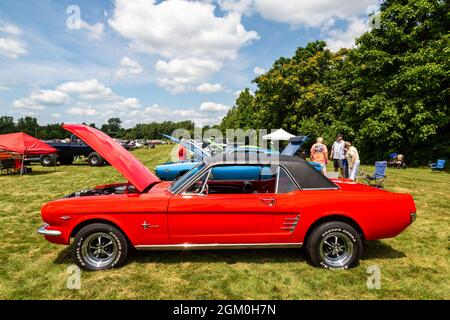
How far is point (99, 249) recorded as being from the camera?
4234 millimetres

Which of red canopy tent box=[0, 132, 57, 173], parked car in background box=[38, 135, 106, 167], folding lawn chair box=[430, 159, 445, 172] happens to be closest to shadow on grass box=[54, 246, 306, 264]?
red canopy tent box=[0, 132, 57, 173]

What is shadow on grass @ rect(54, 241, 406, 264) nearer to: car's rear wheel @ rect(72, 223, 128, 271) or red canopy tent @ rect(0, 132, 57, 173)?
car's rear wheel @ rect(72, 223, 128, 271)

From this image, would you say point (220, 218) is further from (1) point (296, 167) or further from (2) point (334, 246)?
(2) point (334, 246)

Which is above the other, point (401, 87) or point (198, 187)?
point (401, 87)

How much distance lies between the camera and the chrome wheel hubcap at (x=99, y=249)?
4.16 meters

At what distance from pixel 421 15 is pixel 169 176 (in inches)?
813

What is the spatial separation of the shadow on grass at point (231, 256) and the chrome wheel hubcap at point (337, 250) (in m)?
0.38

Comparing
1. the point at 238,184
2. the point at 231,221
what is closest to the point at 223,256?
the point at 231,221

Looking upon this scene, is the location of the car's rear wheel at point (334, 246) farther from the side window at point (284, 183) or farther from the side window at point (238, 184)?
the side window at point (238, 184)

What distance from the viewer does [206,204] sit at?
4055mm

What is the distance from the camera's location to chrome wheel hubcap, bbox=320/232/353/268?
4113 millimetres

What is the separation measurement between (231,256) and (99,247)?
1.98 meters

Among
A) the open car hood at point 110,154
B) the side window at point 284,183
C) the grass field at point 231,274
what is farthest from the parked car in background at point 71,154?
the side window at point 284,183
